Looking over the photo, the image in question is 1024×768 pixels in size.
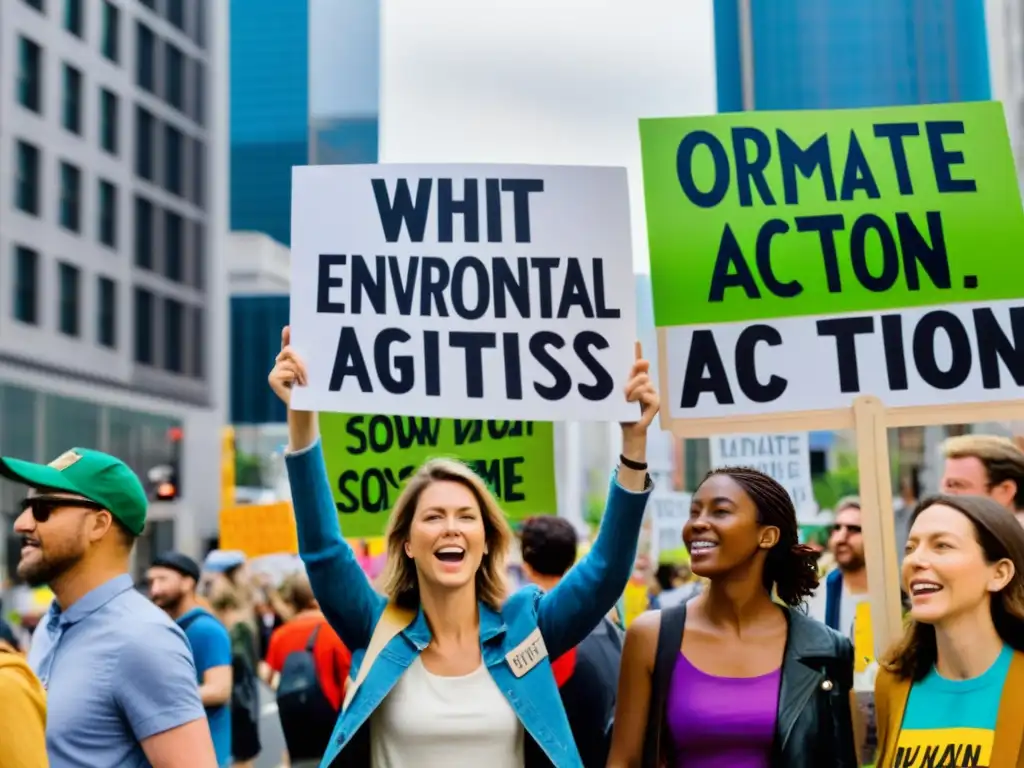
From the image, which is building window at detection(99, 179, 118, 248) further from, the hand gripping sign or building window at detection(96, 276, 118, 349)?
the hand gripping sign

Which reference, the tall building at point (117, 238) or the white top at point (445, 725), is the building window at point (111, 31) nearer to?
the tall building at point (117, 238)

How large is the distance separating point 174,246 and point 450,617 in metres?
44.8

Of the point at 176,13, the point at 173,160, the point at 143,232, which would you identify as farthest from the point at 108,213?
the point at 176,13

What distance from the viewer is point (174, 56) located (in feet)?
158

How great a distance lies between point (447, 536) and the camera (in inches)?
149

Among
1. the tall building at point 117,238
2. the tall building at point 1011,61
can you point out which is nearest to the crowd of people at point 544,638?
the tall building at point 117,238

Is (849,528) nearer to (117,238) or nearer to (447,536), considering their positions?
(447,536)

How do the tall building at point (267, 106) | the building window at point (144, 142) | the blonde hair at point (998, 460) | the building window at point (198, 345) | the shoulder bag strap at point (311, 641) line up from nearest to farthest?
1. the blonde hair at point (998, 460)
2. the shoulder bag strap at point (311, 641)
3. the building window at point (144, 142)
4. the building window at point (198, 345)
5. the tall building at point (267, 106)

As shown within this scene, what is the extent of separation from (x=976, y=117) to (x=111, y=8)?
41842 millimetres

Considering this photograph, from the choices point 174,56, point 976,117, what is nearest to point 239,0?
point 174,56

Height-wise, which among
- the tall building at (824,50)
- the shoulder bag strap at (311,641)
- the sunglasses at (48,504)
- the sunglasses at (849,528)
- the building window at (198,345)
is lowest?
the shoulder bag strap at (311,641)

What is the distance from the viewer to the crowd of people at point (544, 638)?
11.6 feet

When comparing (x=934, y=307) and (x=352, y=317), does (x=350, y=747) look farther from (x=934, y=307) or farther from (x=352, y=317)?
(x=934, y=307)

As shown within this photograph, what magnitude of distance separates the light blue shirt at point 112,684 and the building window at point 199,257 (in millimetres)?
45546
